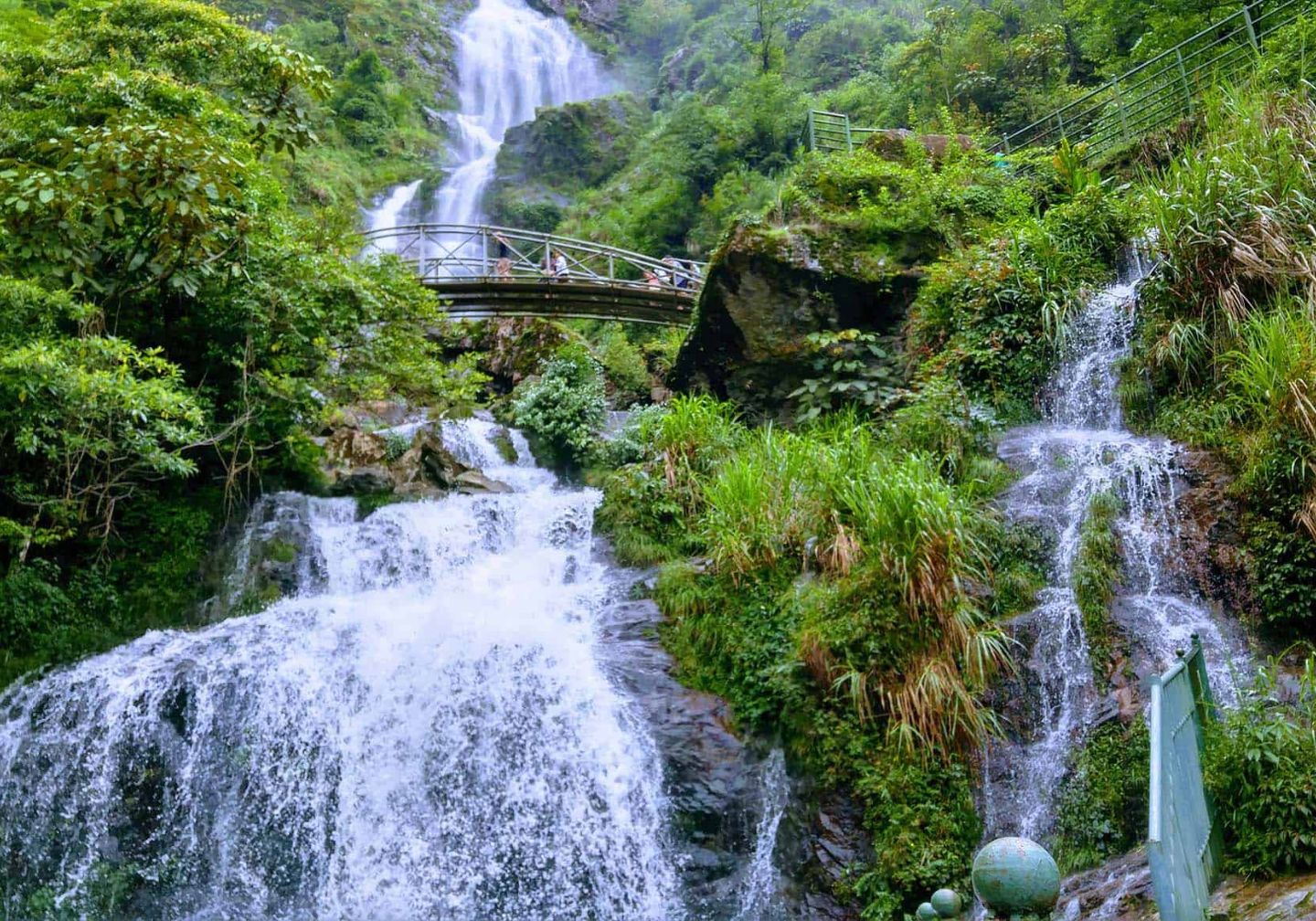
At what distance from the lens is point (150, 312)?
1051cm

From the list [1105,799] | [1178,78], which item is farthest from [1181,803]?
[1178,78]

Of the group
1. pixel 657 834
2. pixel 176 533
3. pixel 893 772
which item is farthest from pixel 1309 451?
pixel 176 533


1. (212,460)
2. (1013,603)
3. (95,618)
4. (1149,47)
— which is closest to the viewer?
(1013,603)

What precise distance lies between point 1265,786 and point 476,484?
9.91 meters

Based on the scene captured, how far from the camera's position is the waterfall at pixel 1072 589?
627 cm

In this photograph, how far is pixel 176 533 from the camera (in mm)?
10273

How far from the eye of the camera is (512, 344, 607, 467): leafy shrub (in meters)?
14.4

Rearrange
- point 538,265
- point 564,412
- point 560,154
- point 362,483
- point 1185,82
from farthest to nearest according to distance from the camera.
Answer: point 560,154, point 538,265, point 564,412, point 1185,82, point 362,483

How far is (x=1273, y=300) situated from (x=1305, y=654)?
3.40 metres

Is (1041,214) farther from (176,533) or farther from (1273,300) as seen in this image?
(176,533)

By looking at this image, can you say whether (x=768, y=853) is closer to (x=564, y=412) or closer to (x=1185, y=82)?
(x=564, y=412)

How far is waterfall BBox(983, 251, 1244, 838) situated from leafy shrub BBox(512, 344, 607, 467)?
22.9 ft

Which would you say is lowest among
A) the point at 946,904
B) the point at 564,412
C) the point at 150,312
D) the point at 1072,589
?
the point at 946,904

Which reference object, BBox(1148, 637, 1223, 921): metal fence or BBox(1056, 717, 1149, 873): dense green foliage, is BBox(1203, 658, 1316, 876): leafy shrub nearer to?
BBox(1148, 637, 1223, 921): metal fence
